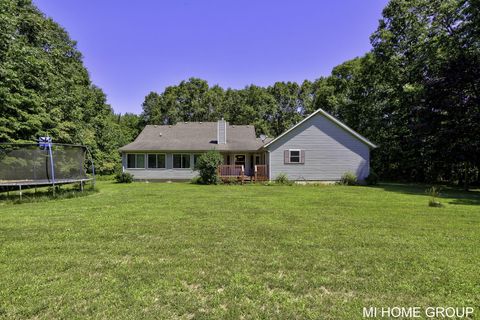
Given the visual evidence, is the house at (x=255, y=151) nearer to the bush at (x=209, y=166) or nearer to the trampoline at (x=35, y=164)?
the bush at (x=209, y=166)

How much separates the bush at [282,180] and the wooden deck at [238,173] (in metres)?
0.99

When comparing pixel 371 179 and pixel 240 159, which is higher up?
pixel 240 159

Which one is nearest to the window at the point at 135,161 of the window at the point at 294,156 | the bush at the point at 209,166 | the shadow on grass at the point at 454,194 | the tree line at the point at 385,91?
the tree line at the point at 385,91

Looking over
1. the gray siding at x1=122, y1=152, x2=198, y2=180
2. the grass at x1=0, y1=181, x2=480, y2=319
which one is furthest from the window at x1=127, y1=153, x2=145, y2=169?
the grass at x1=0, y1=181, x2=480, y2=319

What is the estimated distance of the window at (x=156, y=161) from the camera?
21.7 metres

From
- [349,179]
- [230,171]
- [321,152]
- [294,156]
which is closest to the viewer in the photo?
[349,179]

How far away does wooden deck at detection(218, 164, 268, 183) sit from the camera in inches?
763

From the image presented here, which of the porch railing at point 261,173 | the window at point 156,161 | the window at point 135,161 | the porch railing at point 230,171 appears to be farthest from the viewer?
the window at point 156,161

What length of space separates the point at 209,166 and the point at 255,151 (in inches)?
185

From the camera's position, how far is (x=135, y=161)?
71.1 ft

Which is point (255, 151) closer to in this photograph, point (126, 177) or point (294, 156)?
point (294, 156)

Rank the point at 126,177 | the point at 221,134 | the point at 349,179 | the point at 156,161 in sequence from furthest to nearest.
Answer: the point at 221,134 → the point at 156,161 → the point at 126,177 → the point at 349,179

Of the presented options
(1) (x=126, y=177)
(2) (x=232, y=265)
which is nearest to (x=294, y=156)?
(1) (x=126, y=177)

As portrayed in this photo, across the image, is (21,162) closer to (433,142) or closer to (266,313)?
(266,313)
